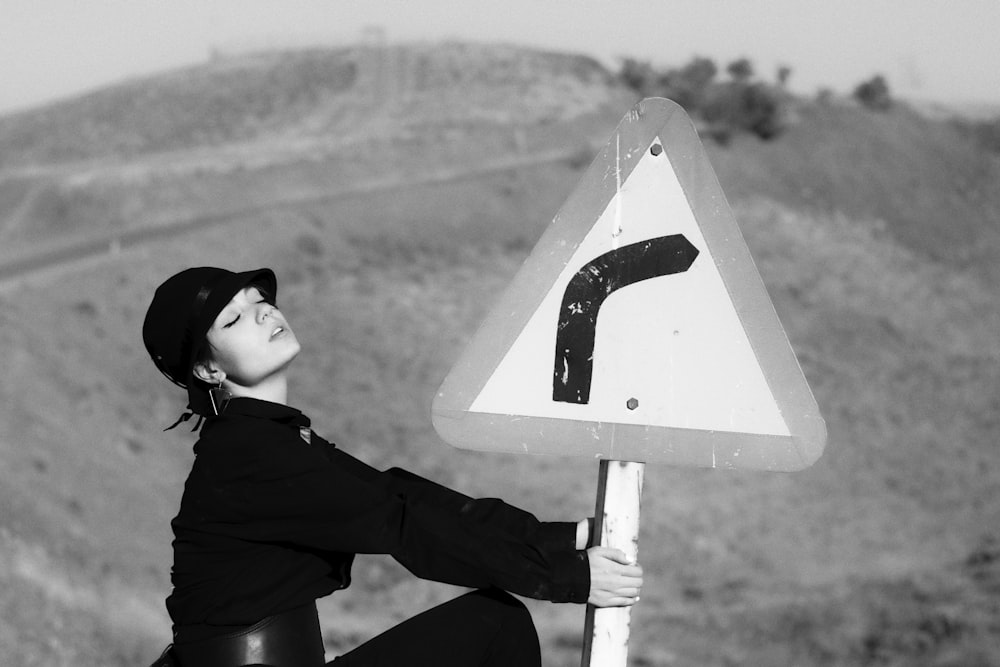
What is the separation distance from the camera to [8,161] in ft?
142

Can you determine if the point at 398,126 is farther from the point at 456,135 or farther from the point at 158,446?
the point at 158,446

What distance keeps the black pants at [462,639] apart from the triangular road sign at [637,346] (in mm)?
386

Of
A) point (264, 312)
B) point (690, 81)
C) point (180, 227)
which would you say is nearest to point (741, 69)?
point (690, 81)

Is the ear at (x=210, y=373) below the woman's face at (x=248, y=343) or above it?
below

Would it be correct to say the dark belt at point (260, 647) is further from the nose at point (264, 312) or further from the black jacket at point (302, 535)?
the nose at point (264, 312)

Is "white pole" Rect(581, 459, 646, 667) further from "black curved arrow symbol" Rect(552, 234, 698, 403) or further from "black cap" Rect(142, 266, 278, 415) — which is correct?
"black cap" Rect(142, 266, 278, 415)

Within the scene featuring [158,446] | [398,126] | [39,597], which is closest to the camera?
[39,597]

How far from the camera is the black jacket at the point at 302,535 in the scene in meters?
2.67

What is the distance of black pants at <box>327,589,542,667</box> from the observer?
2805mm

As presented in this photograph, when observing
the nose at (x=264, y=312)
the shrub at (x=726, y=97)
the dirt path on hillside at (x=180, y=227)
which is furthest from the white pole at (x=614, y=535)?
the shrub at (x=726, y=97)

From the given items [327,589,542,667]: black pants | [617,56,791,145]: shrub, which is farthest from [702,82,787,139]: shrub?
[327,589,542,667]: black pants

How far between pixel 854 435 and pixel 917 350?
6.51m

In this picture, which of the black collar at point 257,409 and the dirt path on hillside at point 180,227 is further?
the dirt path on hillside at point 180,227

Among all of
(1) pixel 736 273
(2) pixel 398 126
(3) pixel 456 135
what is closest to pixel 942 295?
(3) pixel 456 135
